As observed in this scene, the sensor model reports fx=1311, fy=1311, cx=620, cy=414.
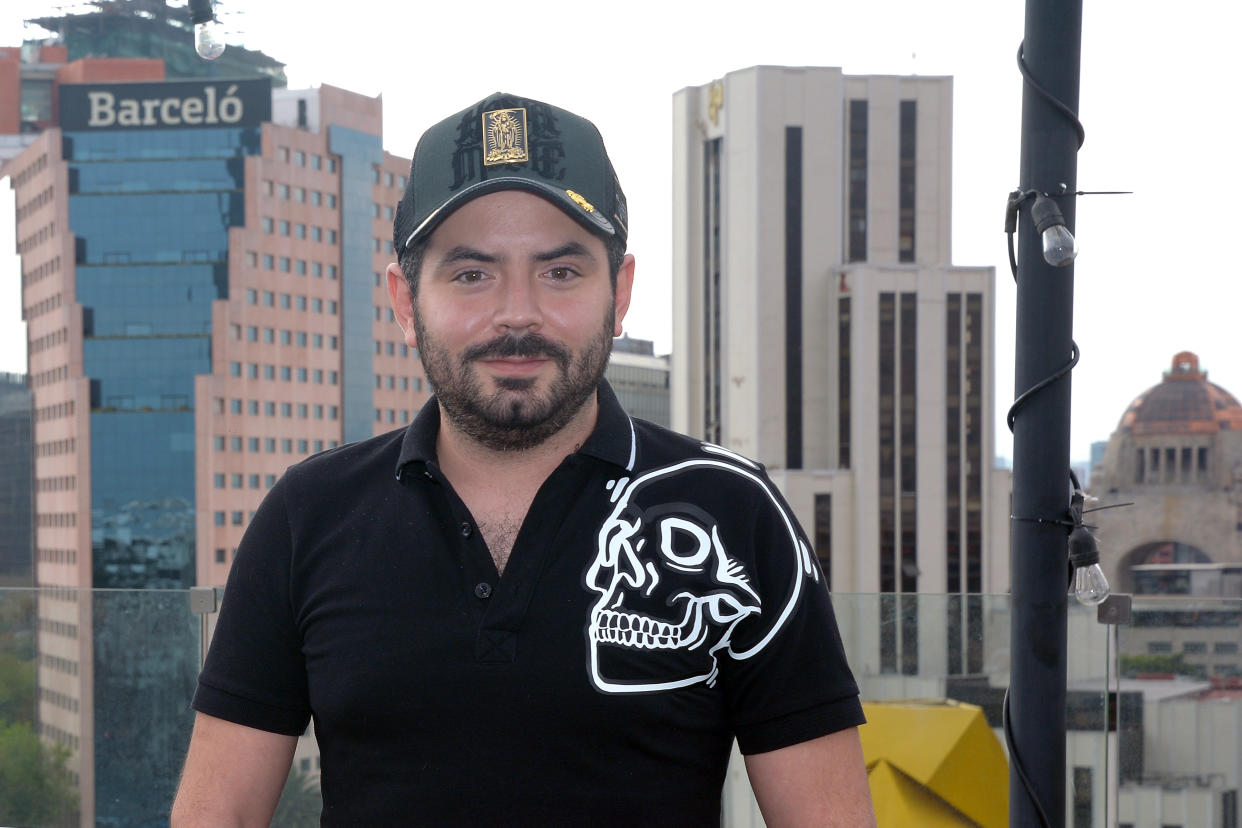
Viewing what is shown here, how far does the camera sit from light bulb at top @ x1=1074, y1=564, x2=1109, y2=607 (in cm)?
278

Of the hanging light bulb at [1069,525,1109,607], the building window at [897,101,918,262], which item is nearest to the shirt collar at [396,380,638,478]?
the hanging light bulb at [1069,525,1109,607]

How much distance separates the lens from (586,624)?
5.54 ft

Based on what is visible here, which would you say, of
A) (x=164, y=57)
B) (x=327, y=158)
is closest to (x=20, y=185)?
(x=164, y=57)

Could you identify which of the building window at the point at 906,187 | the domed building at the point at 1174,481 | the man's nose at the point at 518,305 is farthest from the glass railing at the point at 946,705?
the domed building at the point at 1174,481

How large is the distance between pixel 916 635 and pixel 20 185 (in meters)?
97.4

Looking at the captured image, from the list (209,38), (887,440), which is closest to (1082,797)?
(209,38)

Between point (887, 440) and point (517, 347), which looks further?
point (887, 440)

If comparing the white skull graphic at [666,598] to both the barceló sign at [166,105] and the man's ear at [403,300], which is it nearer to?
the man's ear at [403,300]

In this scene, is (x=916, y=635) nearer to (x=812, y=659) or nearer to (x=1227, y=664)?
(x=1227, y=664)

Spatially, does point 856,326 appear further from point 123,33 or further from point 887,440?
point 123,33

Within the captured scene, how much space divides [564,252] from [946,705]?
120 inches

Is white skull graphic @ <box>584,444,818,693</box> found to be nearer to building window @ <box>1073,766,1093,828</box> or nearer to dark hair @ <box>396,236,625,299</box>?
dark hair @ <box>396,236,625,299</box>

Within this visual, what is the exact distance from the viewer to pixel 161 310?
85688 mm

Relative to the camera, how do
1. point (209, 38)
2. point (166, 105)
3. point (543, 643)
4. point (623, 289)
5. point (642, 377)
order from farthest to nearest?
point (642, 377) < point (166, 105) < point (209, 38) < point (623, 289) < point (543, 643)
